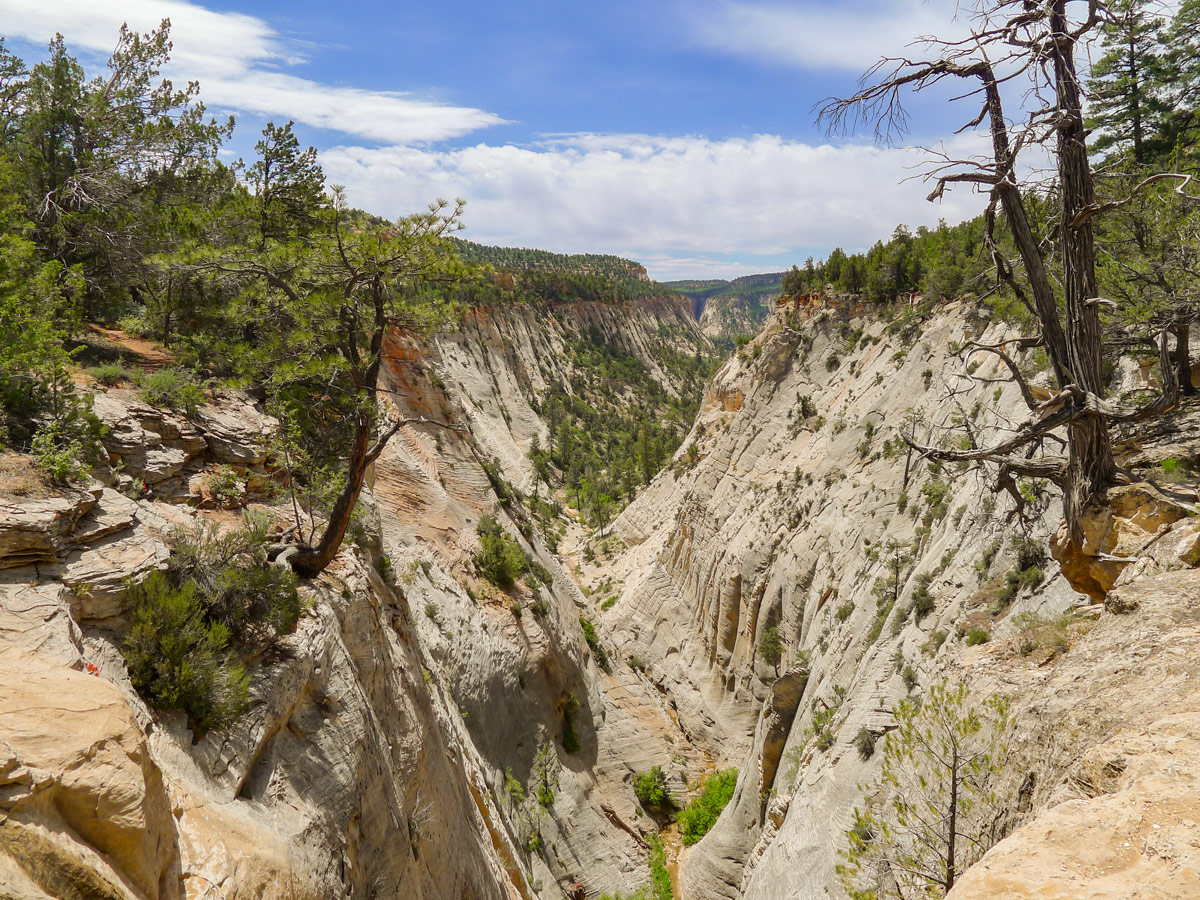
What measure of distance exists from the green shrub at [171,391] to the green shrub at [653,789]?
57.6 ft

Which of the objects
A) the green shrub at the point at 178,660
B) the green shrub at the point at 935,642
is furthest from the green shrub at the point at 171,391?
the green shrub at the point at 935,642

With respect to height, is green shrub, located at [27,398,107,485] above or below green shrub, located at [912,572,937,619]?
above

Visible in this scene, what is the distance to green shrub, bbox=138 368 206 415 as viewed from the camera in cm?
1041

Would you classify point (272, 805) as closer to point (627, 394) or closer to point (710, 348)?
point (627, 394)

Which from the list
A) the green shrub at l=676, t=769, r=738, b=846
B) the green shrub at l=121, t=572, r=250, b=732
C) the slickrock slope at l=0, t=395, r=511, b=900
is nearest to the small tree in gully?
the slickrock slope at l=0, t=395, r=511, b=900

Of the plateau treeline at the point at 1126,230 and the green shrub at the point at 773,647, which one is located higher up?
the plateau treeline at the point at 1126,230

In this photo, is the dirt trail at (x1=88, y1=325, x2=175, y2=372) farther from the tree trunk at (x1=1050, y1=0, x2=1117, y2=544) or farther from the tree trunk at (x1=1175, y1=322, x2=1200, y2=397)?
the tree trunk at (x1=1175, y1=322, x2=1200, y2=397)

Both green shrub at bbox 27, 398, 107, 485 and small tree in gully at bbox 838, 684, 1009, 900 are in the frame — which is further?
green shrub at bbox 27, 398, 107, 485

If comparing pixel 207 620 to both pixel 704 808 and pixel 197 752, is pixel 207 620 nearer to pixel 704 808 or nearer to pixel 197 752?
pixel 197 752

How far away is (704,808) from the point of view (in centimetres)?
2077

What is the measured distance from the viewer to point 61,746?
13.8 feet

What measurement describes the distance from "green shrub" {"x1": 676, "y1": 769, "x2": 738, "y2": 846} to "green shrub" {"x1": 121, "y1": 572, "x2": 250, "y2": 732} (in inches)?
700

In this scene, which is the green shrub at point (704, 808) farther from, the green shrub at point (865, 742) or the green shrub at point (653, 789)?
the green shrub at point (865, 742)

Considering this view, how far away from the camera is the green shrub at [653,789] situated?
20344 mm
